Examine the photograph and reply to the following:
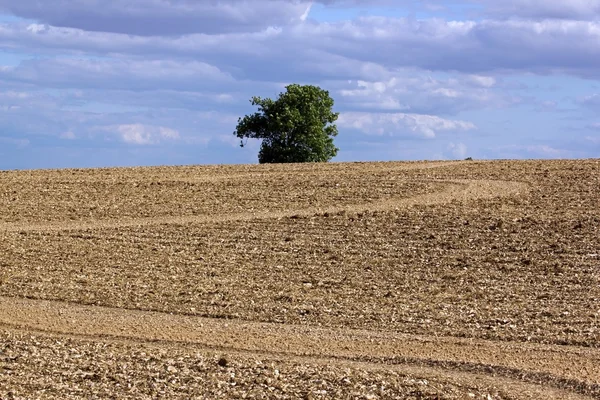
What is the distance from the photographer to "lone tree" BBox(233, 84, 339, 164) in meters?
49.5

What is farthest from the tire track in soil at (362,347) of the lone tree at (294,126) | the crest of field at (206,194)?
the lone tree at (294,126)

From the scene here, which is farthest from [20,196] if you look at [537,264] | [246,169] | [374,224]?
Result: [537,264]

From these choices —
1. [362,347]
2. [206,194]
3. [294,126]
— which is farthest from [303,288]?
[294,126]

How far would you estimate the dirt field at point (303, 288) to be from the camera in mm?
11359

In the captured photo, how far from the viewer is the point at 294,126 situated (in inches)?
1944

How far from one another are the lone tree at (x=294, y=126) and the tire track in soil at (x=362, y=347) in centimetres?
3422

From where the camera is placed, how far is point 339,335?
46.0 ft

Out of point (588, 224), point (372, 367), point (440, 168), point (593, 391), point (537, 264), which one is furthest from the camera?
point (440, 168)

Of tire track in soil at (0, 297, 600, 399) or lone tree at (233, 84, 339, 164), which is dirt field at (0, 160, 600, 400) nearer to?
tire track in soil at (0, 297, 600, 399)

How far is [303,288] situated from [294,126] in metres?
32.9

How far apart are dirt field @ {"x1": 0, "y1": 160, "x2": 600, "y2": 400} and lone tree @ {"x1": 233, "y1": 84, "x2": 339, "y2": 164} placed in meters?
19.8

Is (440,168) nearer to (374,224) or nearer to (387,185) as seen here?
(387,185)

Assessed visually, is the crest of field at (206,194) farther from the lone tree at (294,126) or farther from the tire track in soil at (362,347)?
the lone tree at (294,126)

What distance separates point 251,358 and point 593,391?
14.0 feet
